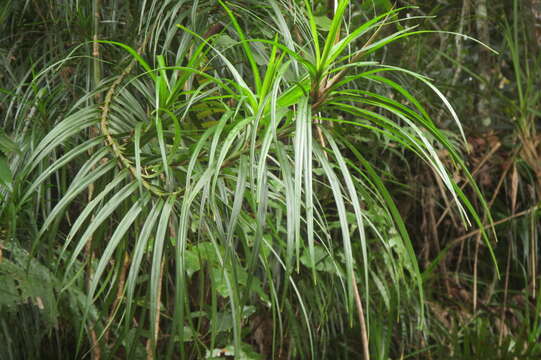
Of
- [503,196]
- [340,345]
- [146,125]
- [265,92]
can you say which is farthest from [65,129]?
[503,196]

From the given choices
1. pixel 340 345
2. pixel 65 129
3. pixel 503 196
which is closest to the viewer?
pixel 65 129

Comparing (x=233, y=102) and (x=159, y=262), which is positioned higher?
(x=233, y=102)

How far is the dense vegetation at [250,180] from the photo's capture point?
1.80ft

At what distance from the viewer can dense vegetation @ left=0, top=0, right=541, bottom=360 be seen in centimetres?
55

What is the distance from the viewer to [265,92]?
1.81ft

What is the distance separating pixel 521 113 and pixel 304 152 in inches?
56.6


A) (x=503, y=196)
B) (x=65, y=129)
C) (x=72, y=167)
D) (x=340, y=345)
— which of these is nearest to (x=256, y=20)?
(x=65, y=129)

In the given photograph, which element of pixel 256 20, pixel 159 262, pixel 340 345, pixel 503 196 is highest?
pixel 256 20

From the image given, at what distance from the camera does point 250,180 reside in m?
0.52

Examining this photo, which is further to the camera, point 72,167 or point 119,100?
point 72,167

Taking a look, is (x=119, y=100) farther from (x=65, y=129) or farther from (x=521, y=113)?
(x=521, y=113)

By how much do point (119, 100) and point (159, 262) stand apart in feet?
0.86

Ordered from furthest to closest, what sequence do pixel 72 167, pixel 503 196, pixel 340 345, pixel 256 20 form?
pixel 503 196 < pixel 340 345 < pixel 72 167 < pixel 256 20

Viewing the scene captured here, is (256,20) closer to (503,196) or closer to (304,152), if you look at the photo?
(304,152)
